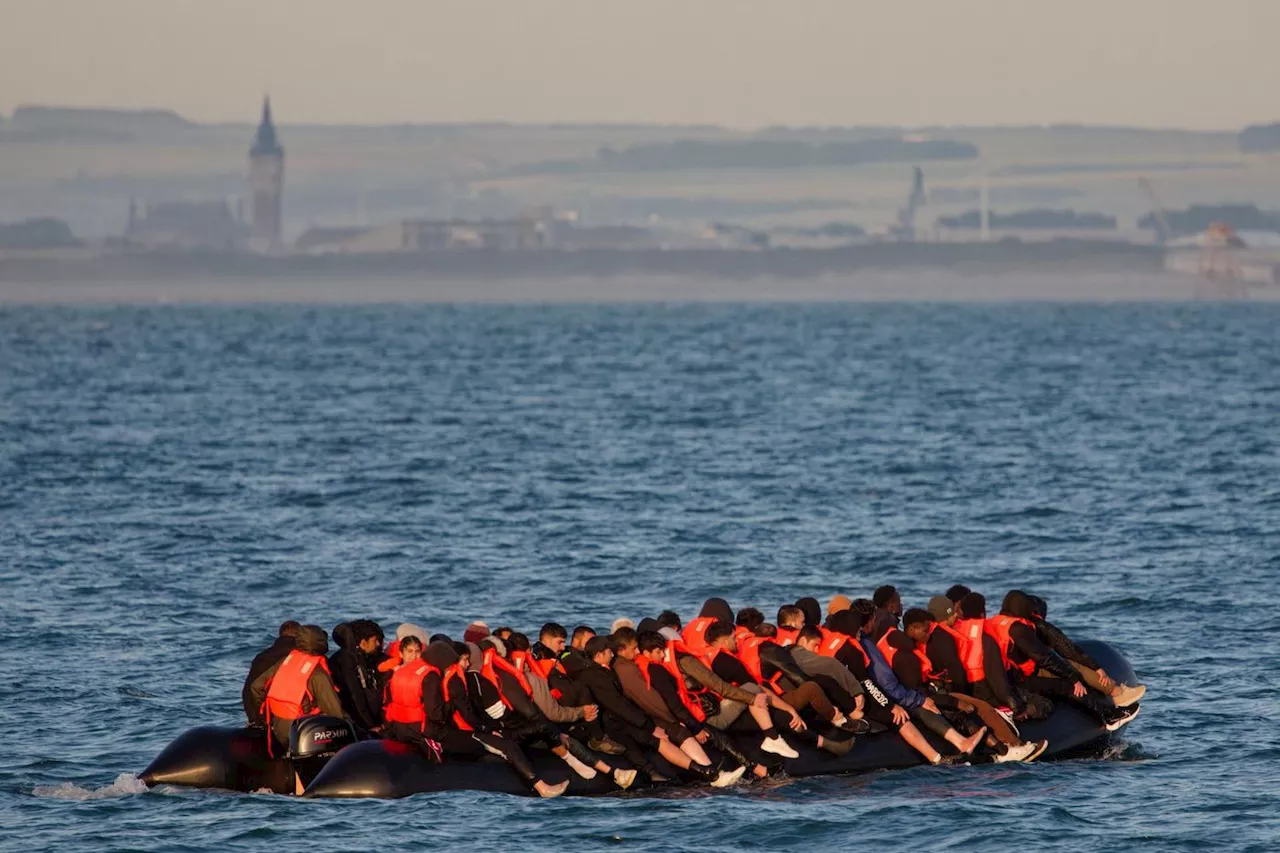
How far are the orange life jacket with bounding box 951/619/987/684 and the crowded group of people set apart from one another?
0.06 feet

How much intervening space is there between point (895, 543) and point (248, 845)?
24.5 m

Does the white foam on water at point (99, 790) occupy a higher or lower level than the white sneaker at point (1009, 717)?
lower

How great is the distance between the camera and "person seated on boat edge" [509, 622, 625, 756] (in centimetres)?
2233

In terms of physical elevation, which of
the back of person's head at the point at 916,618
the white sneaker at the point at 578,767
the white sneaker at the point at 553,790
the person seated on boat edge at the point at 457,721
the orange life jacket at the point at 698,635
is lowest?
the white sneaker at the point at 553,790

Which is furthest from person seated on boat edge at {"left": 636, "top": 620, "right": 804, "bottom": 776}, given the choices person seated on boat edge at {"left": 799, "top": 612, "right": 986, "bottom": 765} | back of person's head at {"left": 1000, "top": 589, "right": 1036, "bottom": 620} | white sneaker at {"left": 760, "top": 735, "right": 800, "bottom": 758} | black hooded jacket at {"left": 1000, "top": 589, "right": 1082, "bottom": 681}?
back of person's head at {"left": 1000, "top": 589, "right": 1036, "bottom": 620}

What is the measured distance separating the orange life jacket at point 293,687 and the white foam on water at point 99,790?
177 cm

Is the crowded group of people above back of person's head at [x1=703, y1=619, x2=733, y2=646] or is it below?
below

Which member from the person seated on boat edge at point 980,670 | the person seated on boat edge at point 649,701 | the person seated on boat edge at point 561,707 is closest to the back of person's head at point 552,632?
the person seated on boat edge at point 561,707

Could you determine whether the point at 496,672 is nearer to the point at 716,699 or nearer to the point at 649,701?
the point at 649,701

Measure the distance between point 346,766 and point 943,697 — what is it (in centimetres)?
713

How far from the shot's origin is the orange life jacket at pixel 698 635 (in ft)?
77.3

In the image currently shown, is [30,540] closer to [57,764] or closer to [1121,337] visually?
[57,764]

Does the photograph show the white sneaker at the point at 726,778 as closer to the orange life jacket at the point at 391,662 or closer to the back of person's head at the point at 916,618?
the back of person's head at the point at 916,618

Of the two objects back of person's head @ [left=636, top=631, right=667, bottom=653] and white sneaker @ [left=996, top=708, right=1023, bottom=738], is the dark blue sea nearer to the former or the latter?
white sneaker @ [left=996, top=708, right=1023, bottom=738]
